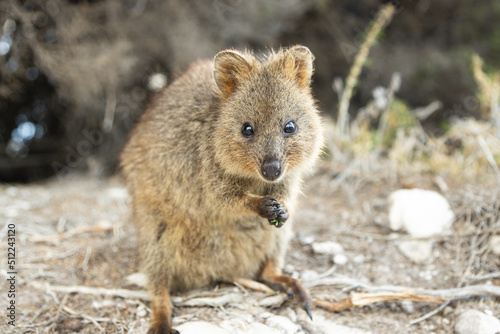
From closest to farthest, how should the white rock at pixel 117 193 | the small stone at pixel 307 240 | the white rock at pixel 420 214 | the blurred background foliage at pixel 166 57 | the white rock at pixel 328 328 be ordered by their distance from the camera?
the white rock at pixel 328 328 < the white rock at pixel 420 214 < the small stone at pixel 307 240 < the white rock at pixel 117 193 < the blurred background foliage at pixel 166 57

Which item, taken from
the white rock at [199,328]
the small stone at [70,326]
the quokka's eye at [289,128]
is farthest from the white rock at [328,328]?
the small stone at [70,326]

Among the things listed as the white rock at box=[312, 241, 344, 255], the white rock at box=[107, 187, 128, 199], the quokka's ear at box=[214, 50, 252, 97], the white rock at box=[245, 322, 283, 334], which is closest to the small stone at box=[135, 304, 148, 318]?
the white rock at box=[245, 322, 283, 334]

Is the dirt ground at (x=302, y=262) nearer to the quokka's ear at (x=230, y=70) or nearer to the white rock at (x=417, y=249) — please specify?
the white rock at (x=417, y=249)

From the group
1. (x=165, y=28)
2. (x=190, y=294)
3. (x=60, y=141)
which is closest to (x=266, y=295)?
(x=190, y=294)

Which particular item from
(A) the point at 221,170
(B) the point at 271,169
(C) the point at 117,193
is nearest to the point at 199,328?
(A) the point at 221,170

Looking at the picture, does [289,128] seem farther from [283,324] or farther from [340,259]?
[340,259]

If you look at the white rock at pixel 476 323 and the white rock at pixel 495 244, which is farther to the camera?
the white rock at pixel 495 244

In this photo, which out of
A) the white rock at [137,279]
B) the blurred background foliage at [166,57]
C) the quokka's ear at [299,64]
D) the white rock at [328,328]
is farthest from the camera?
the blurred background foliage at [166,57]

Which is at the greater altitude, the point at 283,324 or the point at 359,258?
the point at 359,258
